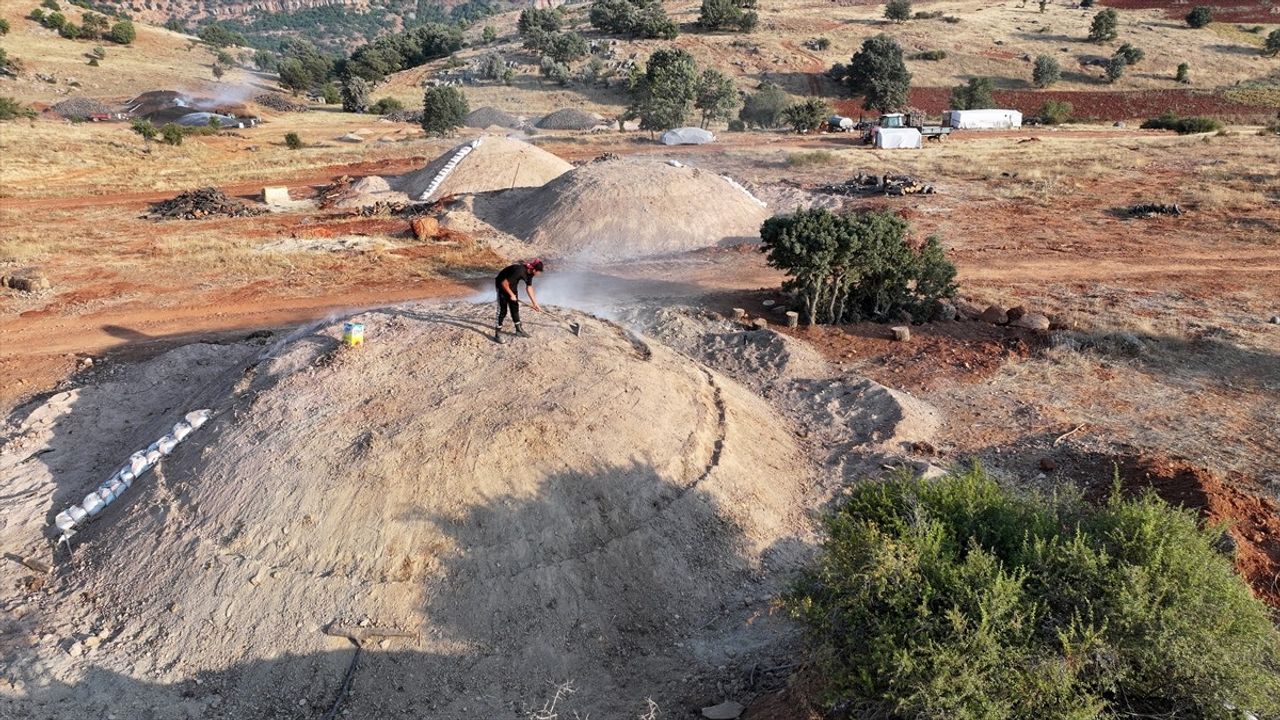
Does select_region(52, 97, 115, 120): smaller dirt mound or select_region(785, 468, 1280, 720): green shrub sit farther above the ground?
select_region(52, 97, 115, 120): smaller dirt mound


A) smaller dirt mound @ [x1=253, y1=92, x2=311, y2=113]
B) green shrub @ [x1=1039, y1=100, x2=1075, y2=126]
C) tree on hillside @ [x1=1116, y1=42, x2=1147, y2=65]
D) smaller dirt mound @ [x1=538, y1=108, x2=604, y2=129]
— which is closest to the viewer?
green shrub @ [x1=1039, y1=100, x2=1075, y2=126]

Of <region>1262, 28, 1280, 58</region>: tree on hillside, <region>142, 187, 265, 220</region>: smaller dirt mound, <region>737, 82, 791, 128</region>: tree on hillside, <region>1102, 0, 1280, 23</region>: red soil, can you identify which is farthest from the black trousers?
<region>1102, 0, 1280, 23</region>: red soil

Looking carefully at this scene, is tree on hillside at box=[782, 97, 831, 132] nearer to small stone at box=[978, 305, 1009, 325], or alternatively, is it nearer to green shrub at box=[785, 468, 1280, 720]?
small stone at box=[978, 305, 1009, 325]

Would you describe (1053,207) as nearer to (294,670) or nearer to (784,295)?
(784,295)

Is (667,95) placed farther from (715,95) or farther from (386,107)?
(386,107)

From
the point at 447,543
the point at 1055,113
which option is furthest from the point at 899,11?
the point at 447,543

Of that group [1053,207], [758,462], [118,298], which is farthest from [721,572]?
[1053,207]
